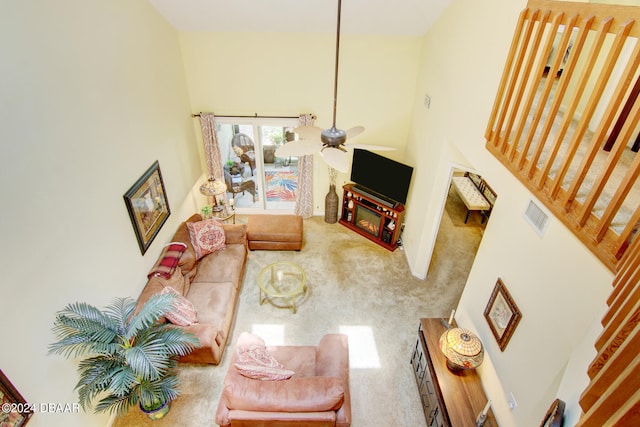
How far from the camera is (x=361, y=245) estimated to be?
21.1ft

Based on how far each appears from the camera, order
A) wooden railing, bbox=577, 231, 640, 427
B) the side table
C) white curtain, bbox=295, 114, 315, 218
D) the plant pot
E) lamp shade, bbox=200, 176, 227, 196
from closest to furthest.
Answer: wooden railing, bbox=577, 231, 640, 427 → the plant pot → lamp shade, bbox=200, 176, 227, 196 → the side table → white curtain, bbox=295, 114, 315, 218

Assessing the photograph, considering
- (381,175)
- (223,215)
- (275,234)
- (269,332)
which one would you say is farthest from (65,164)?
(381,175)

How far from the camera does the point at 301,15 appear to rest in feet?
16.3

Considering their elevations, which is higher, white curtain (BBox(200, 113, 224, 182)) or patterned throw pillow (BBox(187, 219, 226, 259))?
white curtain (BBox(200, 113, 224, 182))

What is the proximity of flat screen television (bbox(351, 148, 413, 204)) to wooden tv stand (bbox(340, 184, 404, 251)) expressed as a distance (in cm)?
17

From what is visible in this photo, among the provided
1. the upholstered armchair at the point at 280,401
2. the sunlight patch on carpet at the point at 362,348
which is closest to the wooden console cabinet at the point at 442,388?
the sunlight patch on carpet at the point at 362,348

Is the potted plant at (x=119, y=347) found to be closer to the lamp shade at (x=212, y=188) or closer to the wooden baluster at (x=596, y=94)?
the lamp shade at (x=212, y=188)

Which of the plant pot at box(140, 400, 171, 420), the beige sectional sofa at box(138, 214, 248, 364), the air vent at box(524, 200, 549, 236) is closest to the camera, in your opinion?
the air vent at box(524, 200, 549, 236)

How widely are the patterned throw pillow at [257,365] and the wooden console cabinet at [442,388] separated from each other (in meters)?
1.46

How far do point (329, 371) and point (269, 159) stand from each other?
190 inches

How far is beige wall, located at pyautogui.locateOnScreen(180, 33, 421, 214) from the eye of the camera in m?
5.64

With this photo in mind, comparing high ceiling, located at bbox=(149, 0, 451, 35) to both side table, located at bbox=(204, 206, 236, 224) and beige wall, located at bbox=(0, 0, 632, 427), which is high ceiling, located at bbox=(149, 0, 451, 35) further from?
side table, located at bbox=(204, 206, 236, 224)

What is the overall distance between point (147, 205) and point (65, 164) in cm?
148

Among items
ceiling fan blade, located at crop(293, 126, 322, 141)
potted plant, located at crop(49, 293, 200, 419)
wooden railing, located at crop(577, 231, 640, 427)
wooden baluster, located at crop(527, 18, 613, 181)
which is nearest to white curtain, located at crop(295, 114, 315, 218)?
ceiling fan blade, located at crop(293, 126, 322, 141)
